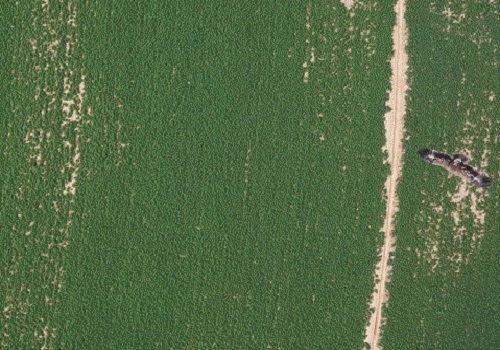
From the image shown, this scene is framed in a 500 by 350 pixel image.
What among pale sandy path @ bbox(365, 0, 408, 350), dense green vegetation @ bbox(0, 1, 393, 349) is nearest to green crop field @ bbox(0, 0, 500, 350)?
dense green vegetation @ bbox(0, 1, 393, 349)

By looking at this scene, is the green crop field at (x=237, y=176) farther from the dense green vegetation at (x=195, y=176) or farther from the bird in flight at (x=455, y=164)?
the bird in flight at (x=455, y=164)

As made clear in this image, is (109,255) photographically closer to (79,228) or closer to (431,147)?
(79,228)

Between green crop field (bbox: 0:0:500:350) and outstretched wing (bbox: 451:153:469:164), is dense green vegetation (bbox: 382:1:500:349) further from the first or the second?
outstretched wing (bbox: 451:153:469:164)

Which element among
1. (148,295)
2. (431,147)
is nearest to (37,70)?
(148,295)

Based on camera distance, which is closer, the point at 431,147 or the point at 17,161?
the point at 17,161

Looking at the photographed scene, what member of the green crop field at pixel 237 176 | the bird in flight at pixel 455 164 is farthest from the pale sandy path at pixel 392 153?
the bird in flight at pixel 455 164

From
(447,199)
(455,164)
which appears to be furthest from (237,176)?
(455,164)

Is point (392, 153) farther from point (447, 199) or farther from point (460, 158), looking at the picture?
point (447, 199)
